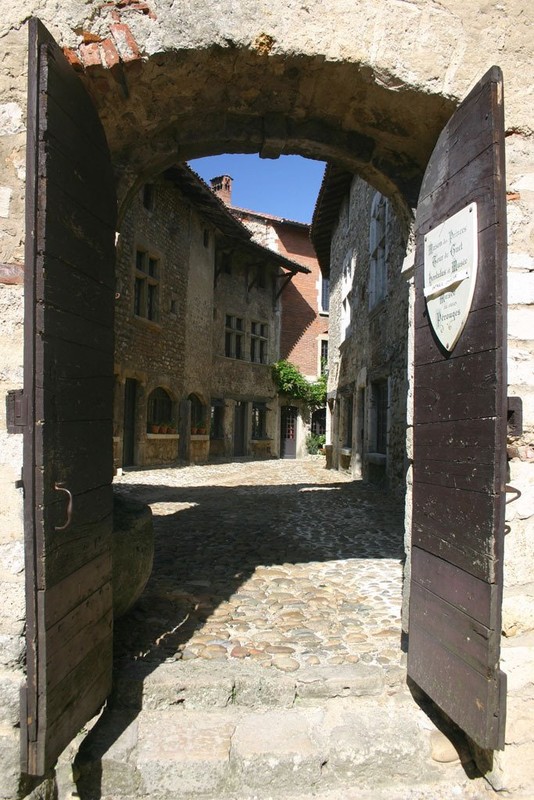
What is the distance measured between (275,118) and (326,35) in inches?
23.5

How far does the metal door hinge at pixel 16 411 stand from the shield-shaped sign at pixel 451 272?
164 cm

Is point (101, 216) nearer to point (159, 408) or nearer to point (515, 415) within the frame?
point (515, 415)

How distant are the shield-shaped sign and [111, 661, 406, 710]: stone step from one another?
61.5 inches

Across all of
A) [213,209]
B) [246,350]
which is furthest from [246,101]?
Result: [246,350]

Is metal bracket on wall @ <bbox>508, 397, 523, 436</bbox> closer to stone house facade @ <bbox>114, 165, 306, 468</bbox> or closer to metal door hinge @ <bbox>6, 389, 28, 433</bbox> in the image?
metal door hinge @ <bbox>6, 389, 28, 433</bbox>

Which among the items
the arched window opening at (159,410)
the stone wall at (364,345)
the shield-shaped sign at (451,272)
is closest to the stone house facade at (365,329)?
the stone wall at (364,345)

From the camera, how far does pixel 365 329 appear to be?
37.6 feet

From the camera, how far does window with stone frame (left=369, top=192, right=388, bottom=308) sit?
981 cm

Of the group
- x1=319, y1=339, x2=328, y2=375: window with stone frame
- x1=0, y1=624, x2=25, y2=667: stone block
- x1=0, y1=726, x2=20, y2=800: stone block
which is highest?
x1=319, y1=339, x2=328, y2=375: window with stone frame

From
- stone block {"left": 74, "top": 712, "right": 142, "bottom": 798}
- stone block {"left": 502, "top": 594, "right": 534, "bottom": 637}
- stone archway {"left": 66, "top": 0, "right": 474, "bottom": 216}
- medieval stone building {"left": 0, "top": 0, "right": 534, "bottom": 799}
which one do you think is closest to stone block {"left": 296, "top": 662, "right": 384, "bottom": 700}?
medieval stone building {"left": 0, "top": 0, "right": 534, "bottom": 799}

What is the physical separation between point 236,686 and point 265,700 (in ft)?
0.46

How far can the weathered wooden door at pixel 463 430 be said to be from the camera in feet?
6.22

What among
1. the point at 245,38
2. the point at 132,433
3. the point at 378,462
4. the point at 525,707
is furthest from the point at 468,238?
the point at 132,433

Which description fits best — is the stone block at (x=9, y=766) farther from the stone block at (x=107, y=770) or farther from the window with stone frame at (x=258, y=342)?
the window with stone frame at (x=258, y=342)
